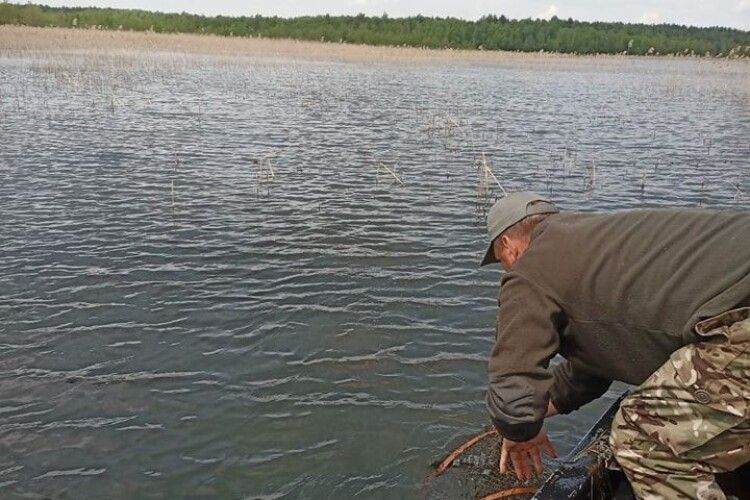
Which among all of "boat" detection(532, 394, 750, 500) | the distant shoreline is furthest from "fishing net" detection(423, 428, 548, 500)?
the distant shoreline

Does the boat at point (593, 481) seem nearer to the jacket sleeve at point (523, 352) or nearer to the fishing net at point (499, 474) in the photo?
the fishing net at point (499, 474)

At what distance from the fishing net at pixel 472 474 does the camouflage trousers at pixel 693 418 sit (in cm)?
178

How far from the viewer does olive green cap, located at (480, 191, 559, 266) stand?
11.6 ft

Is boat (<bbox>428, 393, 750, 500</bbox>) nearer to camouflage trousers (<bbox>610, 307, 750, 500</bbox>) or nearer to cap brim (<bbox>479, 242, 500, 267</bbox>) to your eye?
camouflage trousers (<bbox>610, 307, 750, 500</bbox>)

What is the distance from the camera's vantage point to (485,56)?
65812mm

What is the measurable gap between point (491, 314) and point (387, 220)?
3.99 meters

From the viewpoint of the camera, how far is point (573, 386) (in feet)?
13.1

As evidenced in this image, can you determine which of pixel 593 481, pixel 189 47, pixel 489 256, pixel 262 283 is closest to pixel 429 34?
pixel 189 47

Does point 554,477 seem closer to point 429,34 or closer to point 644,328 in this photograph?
point 644,328

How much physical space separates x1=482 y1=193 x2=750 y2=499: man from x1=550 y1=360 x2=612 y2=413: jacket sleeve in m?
0.34

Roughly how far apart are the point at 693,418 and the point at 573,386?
43.2 inches

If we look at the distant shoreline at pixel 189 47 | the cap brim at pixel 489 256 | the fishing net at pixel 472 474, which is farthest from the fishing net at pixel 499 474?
the distant shoreline at pixel 189 47

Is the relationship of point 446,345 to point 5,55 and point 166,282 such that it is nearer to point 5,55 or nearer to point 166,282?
point 166,282

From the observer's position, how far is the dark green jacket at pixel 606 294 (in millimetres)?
2953
